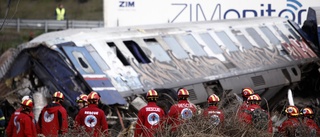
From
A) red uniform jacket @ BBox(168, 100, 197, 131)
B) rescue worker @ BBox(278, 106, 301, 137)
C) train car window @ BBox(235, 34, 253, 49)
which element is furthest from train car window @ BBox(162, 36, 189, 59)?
red uniform jacket @ BBox(168, 100, 197, 131)

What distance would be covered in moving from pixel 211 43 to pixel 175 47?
135 cm

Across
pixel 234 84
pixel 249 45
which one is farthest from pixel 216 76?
pixel 249 45


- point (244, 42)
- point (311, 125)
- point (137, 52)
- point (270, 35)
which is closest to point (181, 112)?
point (311, 125)

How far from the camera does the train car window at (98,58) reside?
21219mm

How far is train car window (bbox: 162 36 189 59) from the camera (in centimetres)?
2314

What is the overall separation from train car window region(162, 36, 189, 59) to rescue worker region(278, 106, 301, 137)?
5.29 meters

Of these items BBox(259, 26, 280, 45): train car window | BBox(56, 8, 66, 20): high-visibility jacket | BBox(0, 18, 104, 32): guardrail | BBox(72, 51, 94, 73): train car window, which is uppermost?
BBox(56, 8, 66, 20): high-visibility jacket

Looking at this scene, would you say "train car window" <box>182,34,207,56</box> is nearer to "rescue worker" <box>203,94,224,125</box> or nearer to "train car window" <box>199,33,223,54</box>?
"train car window" <box>199,33,223,54</box>

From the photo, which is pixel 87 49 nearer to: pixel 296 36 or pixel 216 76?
pixel 216 76

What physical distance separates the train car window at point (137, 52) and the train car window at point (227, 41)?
2999mm

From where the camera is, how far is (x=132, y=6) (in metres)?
35.2

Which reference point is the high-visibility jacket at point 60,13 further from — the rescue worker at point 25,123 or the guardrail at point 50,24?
the rescue worker at point 25,123

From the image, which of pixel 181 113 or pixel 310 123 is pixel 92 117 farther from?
pixel 310 123

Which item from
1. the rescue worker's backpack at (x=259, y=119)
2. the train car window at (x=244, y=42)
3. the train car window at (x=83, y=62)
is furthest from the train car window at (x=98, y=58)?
the rescue worker's backpack at (x=259, y=119)
